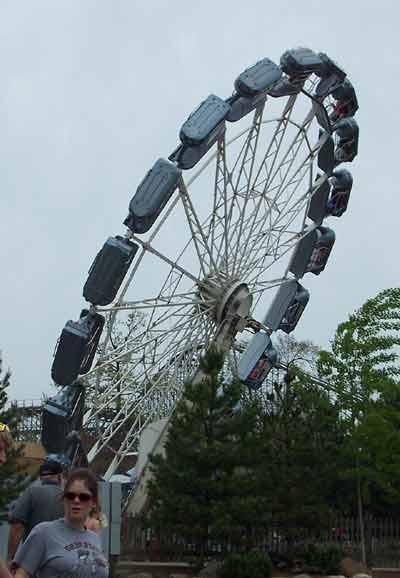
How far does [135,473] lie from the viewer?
1348 inches

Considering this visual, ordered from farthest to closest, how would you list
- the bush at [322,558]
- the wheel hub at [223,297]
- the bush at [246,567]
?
the wheel hub at [223,297] < the bush at [322,558] < the bush at [246,567]

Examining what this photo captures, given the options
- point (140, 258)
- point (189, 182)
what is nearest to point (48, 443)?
point (140, 258)

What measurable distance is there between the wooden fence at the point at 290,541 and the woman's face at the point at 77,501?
2186cm

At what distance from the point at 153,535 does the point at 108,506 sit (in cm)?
1350

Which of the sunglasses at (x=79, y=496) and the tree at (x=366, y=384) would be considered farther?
the tree at (x=366, y=384)

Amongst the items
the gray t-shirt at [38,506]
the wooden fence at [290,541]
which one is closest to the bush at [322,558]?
the wooden fence at [290,541]

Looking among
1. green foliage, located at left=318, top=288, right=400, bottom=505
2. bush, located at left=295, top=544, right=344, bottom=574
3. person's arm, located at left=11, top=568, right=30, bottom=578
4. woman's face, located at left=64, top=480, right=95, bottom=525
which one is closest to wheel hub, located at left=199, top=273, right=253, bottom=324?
green foliage, located at left=318, top=288, right=400, bottom=505

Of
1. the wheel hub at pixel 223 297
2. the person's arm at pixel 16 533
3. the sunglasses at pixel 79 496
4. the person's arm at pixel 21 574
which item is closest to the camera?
the person's arm at pixel 21 574

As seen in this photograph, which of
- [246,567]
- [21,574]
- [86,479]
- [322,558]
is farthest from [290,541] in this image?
[21,574]

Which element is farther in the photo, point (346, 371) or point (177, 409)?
point (346, 371)

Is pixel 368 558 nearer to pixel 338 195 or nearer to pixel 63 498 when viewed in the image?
pixel 338 195

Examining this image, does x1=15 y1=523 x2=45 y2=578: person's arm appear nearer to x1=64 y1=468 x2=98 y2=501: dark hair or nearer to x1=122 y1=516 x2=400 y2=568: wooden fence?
x1=64 y1=468 x2=98 y2=501: dark hair

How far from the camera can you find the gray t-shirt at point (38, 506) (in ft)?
25.9

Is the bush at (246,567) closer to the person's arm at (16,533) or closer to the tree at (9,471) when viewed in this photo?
the tree at (9,471)
